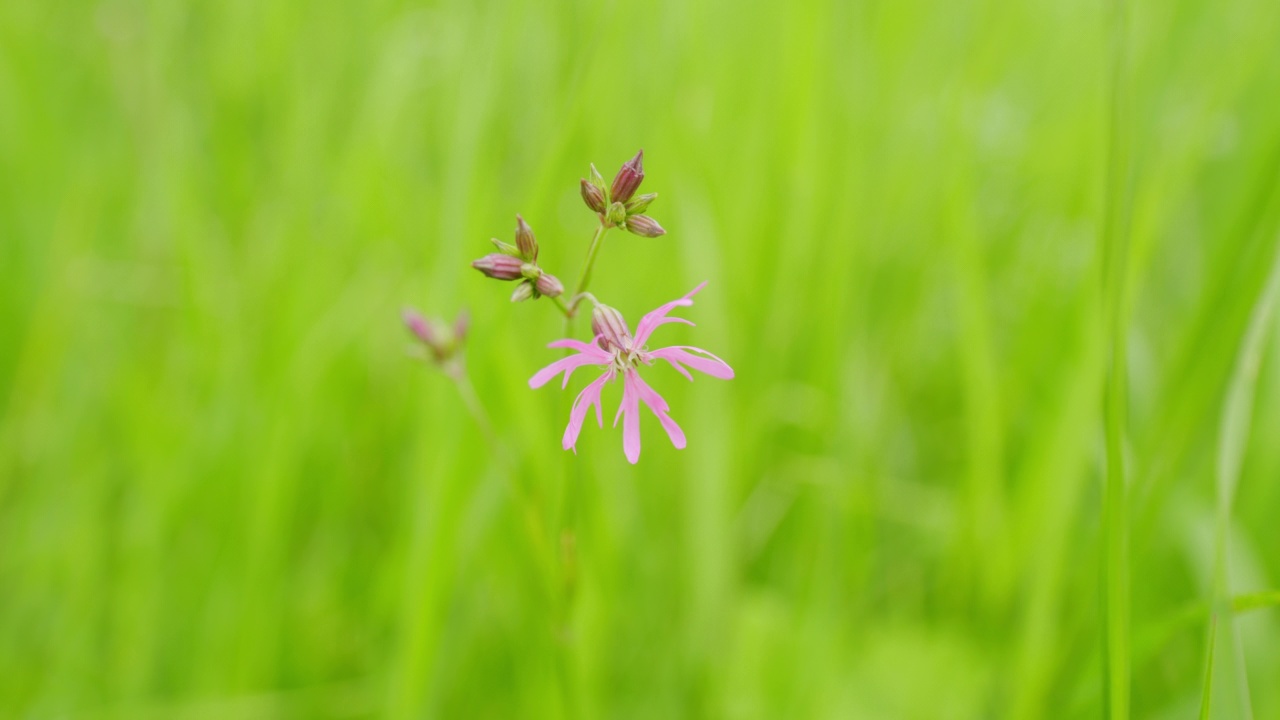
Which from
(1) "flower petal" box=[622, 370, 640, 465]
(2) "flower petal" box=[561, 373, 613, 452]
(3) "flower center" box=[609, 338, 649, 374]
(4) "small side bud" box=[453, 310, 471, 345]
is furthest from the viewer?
(4) "small side bud" box=[453, 310, 471, 345]

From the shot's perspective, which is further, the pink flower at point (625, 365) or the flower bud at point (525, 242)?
the flower bud at point (525, 242)

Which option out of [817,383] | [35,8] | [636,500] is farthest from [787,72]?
[35,8]

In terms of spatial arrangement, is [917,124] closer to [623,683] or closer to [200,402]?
[623,683]

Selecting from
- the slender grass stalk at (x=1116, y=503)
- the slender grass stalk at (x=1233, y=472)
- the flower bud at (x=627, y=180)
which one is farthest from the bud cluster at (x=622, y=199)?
the slender grass stalk at (x=1233, y=472)

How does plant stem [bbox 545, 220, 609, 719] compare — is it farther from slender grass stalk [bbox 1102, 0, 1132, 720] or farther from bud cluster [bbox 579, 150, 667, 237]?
slender grass stalk [bbox 1102, 0, 1132, 720]

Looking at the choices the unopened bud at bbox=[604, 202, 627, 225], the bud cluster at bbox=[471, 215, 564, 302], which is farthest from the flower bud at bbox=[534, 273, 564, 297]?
the unopened bud at bbox=[604, 202, 627, 225]

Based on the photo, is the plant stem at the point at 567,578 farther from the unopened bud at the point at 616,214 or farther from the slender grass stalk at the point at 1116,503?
the slender grass stalk at the point at 1116,503
